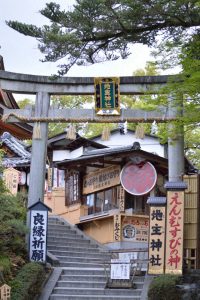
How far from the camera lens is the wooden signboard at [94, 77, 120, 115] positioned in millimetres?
20281

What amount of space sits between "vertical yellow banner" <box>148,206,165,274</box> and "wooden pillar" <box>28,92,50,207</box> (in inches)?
178

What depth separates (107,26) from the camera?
14.4 m

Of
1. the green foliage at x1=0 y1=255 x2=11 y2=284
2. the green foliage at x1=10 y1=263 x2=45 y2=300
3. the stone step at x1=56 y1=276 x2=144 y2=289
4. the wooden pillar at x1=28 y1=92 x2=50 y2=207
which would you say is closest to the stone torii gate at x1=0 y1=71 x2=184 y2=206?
the wooden pillar at x1=28 y1=92 x2=50 y2=207

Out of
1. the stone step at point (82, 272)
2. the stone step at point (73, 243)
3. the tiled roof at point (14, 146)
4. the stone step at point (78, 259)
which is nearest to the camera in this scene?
the stone step at point (82, 272)

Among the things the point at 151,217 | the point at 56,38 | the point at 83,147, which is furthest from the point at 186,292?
the point at 83,147

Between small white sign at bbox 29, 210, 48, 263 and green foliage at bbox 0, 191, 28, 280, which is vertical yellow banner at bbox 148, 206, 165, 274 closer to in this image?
small white sign at bbox 29, 210, 48, 263

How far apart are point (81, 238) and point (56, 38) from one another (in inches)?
449

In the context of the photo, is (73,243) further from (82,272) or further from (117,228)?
(82,272)

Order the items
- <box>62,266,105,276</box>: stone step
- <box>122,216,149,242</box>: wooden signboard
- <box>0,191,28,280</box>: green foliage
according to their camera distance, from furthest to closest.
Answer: <box>122,216,149,242</box>: wooden signboard → <box>62,266,105,276</box>: stone step → <box>0,191,28,280</box>: green foliage

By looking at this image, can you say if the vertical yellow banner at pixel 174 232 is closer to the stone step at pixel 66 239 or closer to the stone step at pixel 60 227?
the stone step at pixel 66 239

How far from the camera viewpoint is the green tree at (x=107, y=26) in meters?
13.5

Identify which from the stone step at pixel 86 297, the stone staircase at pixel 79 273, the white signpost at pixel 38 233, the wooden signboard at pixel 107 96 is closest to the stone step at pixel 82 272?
the stone staircase at pixel 79 273

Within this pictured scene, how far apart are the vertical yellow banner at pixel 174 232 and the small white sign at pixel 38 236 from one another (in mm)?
4330

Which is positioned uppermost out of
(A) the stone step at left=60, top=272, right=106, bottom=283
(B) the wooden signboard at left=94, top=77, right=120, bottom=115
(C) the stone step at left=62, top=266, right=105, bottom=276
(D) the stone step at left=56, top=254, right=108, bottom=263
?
(B) the wooden signboard at left=94, top=77, right=120, bottom=115
